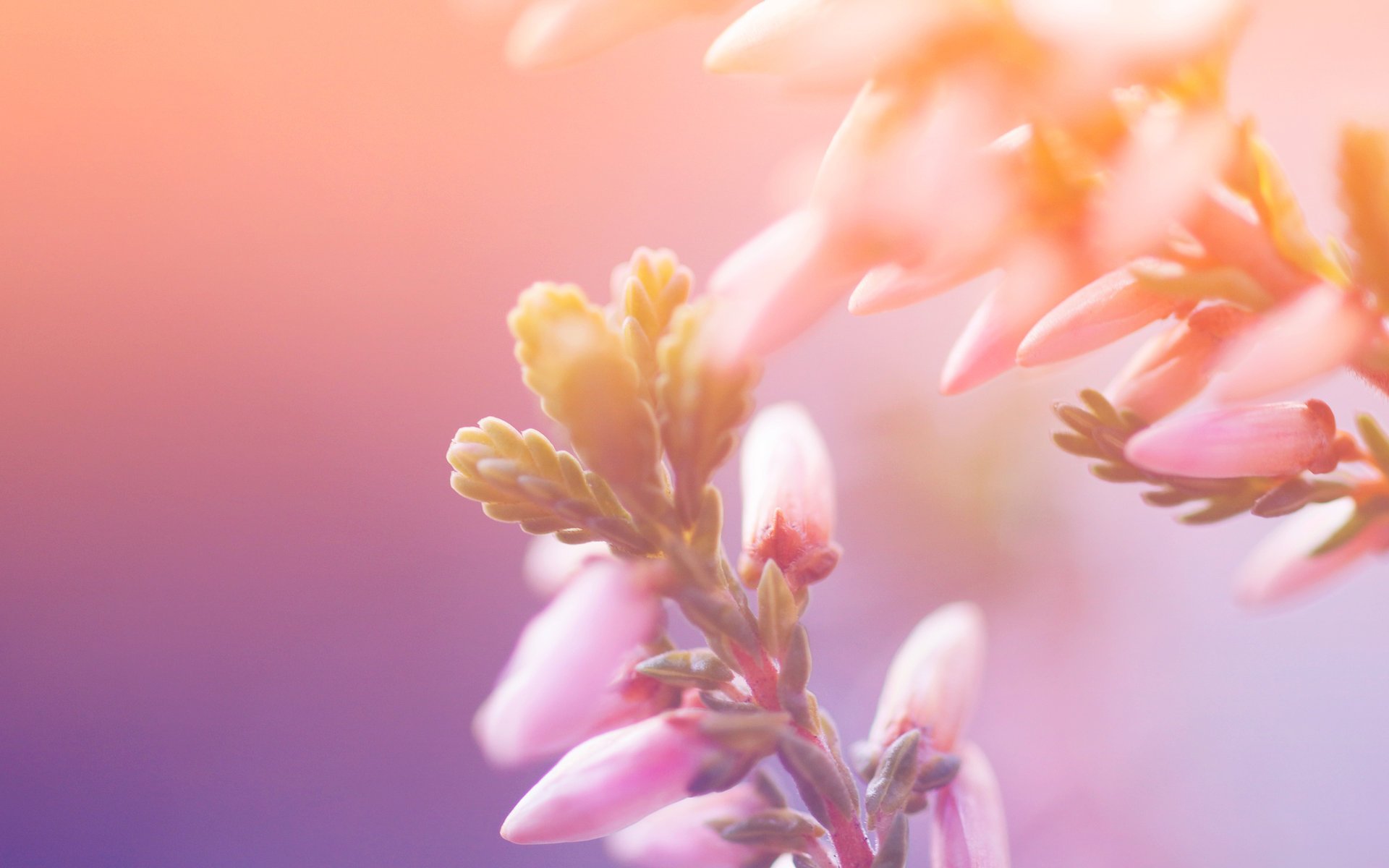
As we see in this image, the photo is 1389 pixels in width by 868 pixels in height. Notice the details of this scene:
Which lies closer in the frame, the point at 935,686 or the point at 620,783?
the point at 620,783

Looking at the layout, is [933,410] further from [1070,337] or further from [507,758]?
[507,758]

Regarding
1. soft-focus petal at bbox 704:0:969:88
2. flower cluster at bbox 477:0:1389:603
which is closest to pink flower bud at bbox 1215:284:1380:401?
flower cluster at bbox 477:0:1389:603

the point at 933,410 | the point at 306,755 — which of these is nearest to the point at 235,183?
the point at 306,755

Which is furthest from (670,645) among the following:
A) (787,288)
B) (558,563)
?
(787,288)

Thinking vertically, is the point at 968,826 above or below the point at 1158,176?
below

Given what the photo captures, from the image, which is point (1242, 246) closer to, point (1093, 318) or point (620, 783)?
point (1093, 318)

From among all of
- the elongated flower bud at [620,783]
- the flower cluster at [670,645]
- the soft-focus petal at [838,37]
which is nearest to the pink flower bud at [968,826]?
the flower cluster at [670,645]
